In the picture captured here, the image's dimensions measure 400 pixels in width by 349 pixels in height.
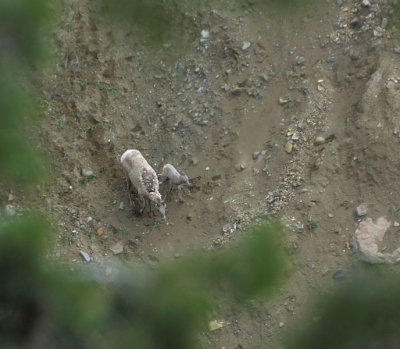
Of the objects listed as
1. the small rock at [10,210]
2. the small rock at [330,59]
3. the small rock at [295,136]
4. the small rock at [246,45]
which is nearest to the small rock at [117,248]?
the small rock at [10,210]

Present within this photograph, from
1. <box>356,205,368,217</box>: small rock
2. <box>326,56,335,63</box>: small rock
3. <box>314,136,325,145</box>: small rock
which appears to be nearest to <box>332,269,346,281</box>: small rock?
<box>356,205,368,217</box>: small rock

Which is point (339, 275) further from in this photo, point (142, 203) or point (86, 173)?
point (86, 173)

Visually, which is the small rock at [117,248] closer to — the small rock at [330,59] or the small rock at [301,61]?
the small rock at [301,61]

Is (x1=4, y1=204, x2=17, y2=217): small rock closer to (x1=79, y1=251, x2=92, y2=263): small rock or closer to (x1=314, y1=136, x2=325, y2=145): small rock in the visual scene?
(x1=79, y1=251, x2=92, y2=263): small rock

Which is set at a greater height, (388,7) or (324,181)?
(388,7)

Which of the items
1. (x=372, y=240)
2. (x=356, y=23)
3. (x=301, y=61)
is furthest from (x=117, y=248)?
(x=356, y=23)

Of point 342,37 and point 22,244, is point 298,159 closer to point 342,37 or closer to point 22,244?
point 342,37

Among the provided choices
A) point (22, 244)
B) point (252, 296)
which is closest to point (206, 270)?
point (252, 296)
